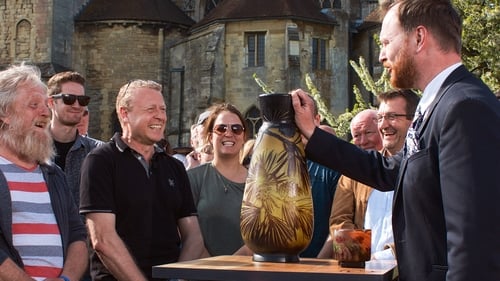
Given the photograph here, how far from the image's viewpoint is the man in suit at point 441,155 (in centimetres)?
232

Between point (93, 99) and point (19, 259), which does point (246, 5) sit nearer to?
point (93, 99)

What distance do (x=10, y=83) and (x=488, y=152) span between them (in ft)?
9.60

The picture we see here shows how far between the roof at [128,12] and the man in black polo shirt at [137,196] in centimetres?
2604

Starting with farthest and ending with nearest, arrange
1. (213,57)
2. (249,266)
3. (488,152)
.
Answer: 1. (213,57)
2. (249,266)
3. (488,152)

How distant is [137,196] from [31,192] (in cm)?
65

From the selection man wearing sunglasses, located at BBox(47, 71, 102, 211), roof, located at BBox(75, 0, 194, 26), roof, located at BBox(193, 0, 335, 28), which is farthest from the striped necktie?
roof, located at BBox(75, 0, 194, 26)

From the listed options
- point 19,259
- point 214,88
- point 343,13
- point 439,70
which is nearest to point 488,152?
point 439,70

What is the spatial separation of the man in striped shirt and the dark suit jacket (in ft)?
7.44

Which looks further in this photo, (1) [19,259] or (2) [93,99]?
(2) [93,99]

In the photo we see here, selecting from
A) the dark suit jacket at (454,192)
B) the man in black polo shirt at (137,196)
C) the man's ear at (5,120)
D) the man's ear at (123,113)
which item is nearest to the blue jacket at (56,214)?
the man in black polo shirt at (137,196)

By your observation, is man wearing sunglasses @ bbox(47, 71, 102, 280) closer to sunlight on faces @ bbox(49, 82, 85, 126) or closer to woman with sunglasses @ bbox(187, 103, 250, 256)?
sunlight on faces @ bbox(49, 82, 85, 126)

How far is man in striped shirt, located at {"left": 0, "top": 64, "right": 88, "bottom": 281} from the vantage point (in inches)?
161

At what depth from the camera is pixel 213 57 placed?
2825 cm

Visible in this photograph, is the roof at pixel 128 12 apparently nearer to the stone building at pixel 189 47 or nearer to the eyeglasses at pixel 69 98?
the stone building at pixel 189 47
